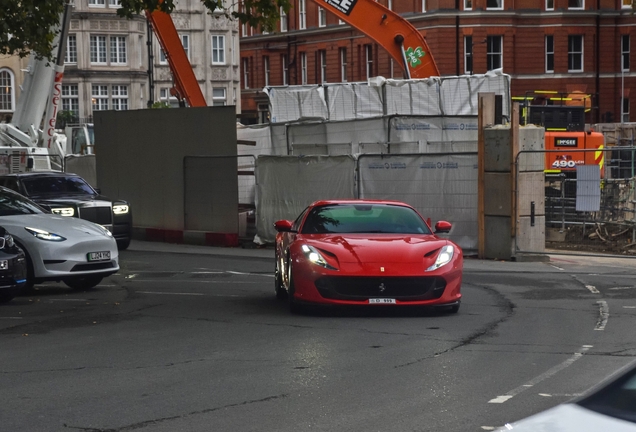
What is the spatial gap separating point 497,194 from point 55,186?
9114 mm

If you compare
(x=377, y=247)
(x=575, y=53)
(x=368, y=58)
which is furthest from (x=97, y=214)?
(x=575, y=53)

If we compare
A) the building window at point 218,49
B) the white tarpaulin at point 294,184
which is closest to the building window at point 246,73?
the building window at point 218,49

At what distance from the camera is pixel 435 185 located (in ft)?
68.9

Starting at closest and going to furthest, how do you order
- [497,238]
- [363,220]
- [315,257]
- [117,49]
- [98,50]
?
1. [315,257]
2. [363,220]
3. [497,238]
4. [98,50]
5. [117,49]

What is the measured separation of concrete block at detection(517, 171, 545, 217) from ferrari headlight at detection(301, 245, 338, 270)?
28.3 feet

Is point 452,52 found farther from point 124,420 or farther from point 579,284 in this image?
point 124,420

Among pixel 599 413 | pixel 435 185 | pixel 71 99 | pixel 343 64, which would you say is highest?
pixel 343 64

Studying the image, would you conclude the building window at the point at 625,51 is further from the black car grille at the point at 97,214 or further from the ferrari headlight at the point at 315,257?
the ferrari headlight at the point at 315,257

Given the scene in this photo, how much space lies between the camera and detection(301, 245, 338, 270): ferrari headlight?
11872mm

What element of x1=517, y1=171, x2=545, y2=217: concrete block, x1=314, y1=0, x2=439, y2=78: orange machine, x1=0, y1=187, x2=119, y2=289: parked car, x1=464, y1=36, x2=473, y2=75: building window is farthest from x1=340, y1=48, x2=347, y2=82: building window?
x1=0, y1=187, x2=119, y2=289: parked car

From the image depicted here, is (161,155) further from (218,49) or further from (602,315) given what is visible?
(218,49)

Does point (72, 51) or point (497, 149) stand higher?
point (72, 51)

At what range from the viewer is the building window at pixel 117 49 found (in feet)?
259

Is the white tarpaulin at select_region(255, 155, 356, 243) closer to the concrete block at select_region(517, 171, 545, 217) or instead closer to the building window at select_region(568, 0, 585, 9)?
the concrete block at select_region(517, 171, 545, 217)
